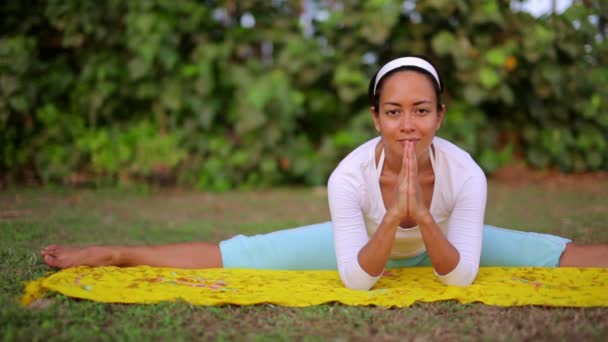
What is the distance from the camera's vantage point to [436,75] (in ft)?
8.57

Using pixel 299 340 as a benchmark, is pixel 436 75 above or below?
above

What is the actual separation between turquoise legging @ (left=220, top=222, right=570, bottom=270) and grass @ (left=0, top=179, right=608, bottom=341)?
73 cm

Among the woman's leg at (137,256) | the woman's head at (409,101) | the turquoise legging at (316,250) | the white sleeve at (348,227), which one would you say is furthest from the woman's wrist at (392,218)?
the woman's leg at (137,256)

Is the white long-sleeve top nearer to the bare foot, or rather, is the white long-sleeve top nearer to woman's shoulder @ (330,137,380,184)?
woman's shoulder @ (330,137,380,184)

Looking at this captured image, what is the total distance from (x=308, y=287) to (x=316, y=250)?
49cm

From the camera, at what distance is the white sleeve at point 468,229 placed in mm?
2586

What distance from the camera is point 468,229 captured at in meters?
2.63

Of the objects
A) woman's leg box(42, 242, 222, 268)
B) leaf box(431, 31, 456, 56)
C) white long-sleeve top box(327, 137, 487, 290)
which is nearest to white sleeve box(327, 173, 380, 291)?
white long-sleeve top box(327, 137, 487, 290)

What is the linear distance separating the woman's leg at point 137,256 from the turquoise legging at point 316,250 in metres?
0.10

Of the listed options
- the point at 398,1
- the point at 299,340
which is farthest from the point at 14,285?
the point at 398,1

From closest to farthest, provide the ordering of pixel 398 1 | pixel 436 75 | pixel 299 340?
pixel 299 340, pixel 436 75, pixel 398 1

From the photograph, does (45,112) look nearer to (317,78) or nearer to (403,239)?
(317,78)

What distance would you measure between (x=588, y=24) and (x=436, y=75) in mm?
5377

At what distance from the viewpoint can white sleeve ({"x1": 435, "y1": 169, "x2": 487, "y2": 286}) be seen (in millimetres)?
2586
